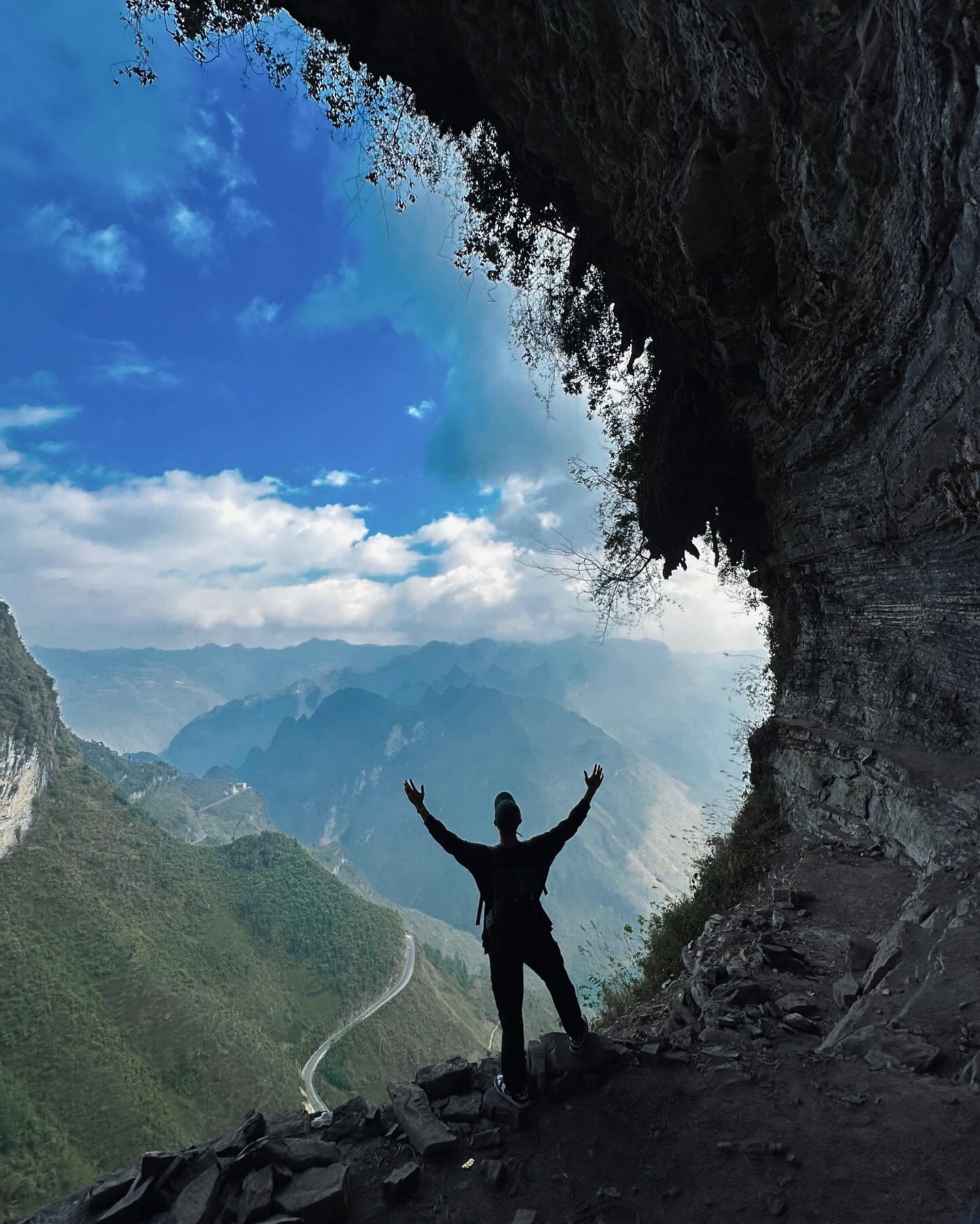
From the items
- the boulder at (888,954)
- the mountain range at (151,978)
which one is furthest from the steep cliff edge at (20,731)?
the boulder at (888,954)

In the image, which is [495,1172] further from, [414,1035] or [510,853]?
[414,1035]

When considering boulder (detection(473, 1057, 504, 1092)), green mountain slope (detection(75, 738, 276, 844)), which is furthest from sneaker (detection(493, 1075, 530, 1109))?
green mountain slope (detection(75, 738, 276, 844))

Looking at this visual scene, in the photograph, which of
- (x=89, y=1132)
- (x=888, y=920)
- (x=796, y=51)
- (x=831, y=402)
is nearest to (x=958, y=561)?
(x=831, y=402)

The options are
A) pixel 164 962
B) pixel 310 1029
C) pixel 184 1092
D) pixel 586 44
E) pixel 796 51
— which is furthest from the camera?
pixel 310 1029

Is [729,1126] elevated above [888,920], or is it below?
above

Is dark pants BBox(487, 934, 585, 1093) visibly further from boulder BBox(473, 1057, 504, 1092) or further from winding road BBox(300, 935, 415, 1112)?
winding road BBox(300, 935, 415, 1112)

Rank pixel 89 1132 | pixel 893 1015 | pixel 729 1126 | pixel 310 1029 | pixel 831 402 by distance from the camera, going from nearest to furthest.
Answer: pixel 729 1126 < pixel 893 1015 < pixel 831 402 < pixel 89 1132 < pixel 310 1029

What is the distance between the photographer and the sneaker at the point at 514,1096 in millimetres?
4371

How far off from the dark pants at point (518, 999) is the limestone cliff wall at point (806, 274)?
5499mm

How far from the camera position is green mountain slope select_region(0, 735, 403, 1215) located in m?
46.2

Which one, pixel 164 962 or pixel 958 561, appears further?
pixel 164 962

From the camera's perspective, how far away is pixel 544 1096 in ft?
14.6

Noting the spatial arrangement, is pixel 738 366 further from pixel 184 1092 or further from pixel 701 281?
pixel 184 1092

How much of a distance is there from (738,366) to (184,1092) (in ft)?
242
